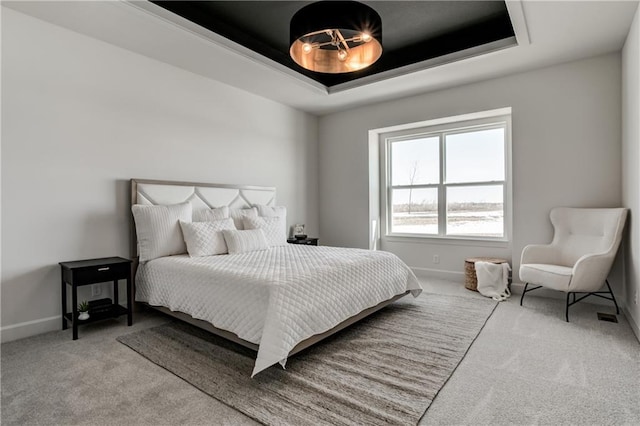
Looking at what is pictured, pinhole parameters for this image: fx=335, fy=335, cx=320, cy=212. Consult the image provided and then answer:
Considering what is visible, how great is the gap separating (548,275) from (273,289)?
2.67 m

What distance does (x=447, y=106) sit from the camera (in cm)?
459

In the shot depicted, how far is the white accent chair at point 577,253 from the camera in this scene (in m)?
3.01

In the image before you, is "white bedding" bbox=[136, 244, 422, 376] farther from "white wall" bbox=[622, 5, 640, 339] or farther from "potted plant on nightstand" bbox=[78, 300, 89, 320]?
"white wall" bbox=[622, 5, 640, 339]

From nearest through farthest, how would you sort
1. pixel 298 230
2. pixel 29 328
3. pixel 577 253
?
pixel 29 328 → pixel 577 253 → pixel 298 230

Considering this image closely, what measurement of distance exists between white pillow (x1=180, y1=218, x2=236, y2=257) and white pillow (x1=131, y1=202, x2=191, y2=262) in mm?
98

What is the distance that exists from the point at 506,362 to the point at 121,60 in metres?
4.28

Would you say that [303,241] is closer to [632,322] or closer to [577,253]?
[577,253]

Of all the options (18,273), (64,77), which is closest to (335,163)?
(64,77)

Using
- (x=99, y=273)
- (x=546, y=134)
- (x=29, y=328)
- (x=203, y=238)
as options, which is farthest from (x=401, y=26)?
(x=29, y=328)

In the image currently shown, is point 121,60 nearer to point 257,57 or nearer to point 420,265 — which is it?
point 257,57

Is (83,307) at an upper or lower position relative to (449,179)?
lower

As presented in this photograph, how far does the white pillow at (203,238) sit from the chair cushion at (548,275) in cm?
309

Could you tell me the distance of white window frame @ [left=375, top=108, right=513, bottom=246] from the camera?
4.54 metres

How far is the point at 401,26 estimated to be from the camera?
142 inches
